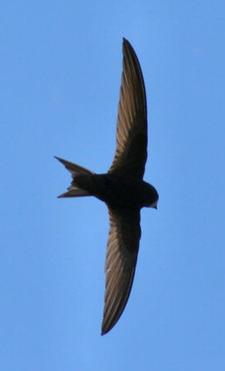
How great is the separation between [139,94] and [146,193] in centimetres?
83

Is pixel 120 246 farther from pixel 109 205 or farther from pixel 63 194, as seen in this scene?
pixel 63 194

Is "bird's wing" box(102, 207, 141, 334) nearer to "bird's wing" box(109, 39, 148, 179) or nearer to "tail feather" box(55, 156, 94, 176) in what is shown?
"bird's wing" box(109, 39, 148, 179)

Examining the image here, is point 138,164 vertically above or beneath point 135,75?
beneath

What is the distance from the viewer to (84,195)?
8727 mm

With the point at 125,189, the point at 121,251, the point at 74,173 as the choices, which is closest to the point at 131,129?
the point at 125,189

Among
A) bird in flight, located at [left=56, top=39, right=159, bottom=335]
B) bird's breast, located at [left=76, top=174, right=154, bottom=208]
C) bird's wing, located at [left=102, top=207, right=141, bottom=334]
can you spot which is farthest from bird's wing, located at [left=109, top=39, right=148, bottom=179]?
A: bird's wing, located at [left=102, top=207, right=141, bottom=334]

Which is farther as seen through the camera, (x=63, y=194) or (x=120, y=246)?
→ (x=120, y=246)

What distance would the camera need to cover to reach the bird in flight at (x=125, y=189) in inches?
344

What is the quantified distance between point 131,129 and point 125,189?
1.92 feet

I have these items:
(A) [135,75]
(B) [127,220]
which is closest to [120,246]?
(B) [127,220]

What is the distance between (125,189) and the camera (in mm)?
8891

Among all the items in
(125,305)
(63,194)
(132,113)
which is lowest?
(125,305)

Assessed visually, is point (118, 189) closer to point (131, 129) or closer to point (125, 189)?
point (125, 189)

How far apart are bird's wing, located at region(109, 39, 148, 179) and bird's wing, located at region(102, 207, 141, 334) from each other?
38cm
